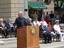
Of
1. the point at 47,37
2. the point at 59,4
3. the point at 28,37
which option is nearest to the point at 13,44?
the point at 47,37

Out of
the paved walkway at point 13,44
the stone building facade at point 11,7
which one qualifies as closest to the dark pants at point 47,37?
the paved walkway at point 13,44

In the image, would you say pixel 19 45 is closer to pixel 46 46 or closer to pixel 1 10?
pixel 46 46

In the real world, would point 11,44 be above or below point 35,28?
below

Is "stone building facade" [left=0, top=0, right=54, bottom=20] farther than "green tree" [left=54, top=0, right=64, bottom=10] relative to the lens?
No

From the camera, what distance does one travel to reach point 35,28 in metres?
14.8

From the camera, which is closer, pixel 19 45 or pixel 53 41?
pixel 19 45

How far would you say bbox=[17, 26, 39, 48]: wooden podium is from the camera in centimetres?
1442

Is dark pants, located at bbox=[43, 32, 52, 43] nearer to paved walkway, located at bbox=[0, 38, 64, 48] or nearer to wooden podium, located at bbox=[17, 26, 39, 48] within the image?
paved walkway, located at bbox=[0, 38, 64, 48]

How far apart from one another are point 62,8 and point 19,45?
32677mm

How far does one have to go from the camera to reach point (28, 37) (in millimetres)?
14484

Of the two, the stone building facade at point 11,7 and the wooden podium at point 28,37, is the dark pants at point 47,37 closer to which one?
the wooden podium at point 28,37

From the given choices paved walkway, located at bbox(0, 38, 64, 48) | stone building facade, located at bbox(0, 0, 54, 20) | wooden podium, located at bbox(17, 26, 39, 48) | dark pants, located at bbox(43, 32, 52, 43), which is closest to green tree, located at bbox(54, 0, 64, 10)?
stone building facade, located at bbox(0, 0, 54, 20)

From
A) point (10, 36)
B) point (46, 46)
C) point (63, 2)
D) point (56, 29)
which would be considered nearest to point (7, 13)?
point (10, 36)

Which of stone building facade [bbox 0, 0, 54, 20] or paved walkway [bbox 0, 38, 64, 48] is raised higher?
stone building facade [bbox 0, 0, 54, 20]
